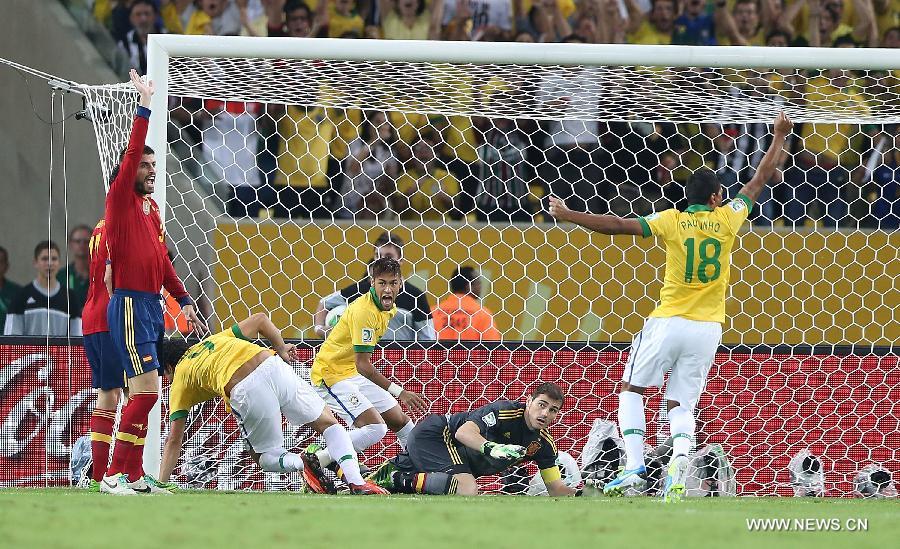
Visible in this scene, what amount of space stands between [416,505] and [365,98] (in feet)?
12.6

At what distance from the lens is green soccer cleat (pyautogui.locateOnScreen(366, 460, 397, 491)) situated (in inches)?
284

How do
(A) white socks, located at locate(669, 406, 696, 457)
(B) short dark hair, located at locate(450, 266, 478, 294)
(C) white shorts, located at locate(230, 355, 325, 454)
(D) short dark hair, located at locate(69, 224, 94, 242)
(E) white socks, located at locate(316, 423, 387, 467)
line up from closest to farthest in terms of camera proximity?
1. (A) white socks, located at locate(669, 406, 696, 457)
2. (C) white shorts, located at locate(230, 355, 325, 454)
3. (E) white socks, located at locate(316, 423, 387, 467)
4. (B) short dark hair, located at locate(450, 266, 478, 294)
5. (D) short dark hair, located at locate(69, 224, 94, 242)

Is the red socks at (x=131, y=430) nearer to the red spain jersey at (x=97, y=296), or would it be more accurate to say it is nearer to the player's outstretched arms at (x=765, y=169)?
the red spain jersey at (x=97, y=296)

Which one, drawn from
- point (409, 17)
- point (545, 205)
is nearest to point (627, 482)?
point (545, 205)

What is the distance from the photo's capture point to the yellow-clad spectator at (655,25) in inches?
462

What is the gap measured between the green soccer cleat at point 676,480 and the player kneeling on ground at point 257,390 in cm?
160

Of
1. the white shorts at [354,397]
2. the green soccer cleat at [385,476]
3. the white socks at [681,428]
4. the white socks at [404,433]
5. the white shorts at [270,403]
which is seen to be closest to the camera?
the white socks at [681,428]

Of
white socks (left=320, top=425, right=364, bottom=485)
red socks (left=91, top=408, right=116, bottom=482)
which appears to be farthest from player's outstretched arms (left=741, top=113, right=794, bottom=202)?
red socks (left=91, top=408, right=116, bottom=482)

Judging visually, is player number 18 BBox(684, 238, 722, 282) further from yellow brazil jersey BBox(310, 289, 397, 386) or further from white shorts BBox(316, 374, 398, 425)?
white shorts BBox(316, 374, 398, 425)

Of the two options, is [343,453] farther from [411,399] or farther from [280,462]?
[411,399]

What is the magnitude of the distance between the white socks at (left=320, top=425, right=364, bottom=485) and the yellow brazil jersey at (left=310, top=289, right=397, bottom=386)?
795mm

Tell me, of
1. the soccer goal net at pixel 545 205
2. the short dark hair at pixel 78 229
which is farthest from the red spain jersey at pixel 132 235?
the short dark hair at pixel 78 229

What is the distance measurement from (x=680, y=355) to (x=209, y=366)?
2.53 metres

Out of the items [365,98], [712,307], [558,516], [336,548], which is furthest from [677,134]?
[336,548]
